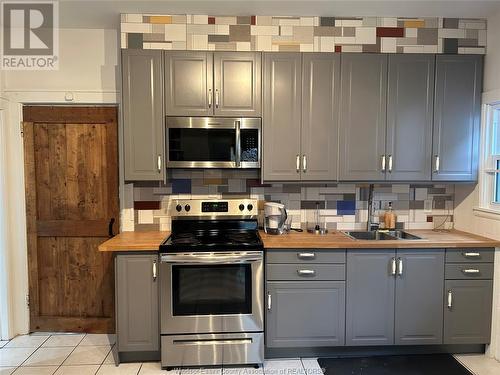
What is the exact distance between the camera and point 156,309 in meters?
2.40

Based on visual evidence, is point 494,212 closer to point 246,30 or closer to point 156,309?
point 246,30

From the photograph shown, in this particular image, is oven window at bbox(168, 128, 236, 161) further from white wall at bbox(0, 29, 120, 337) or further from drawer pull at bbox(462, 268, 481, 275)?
drawer pull at bbox(462, 268, 481, 275)

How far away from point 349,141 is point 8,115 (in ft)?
9.50

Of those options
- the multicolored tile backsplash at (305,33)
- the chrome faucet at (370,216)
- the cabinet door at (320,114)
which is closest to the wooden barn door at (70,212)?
the multicolored tile backsplash at (305,33)

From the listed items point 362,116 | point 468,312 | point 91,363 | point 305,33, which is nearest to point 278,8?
point 305,33

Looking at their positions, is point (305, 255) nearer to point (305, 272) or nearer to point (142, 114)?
point (305, 272)

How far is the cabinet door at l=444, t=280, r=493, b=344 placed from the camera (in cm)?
250

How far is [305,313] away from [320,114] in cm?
154

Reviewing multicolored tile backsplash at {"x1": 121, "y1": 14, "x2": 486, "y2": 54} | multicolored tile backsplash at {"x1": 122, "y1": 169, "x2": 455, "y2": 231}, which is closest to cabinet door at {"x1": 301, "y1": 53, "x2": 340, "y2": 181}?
multicolored tile backsplash at {"x1": 121, "y1": 14, "x2": 486, "y2": 54}

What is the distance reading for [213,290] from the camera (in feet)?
7.79

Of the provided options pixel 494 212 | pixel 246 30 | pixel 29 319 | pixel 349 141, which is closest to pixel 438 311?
pixel 494 212

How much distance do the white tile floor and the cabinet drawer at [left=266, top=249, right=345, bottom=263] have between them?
78cm

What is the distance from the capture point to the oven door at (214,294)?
2344 mm

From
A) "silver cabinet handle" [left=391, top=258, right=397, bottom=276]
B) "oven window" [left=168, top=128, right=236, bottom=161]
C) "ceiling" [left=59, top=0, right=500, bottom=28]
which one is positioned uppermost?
"ceiling" [left=59, top=0, right=500, bottom=28]
